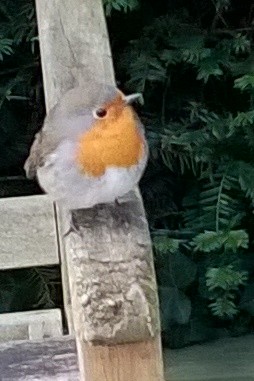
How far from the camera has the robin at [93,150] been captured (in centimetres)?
143

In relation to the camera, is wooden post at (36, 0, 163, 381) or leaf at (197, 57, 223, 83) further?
leaf at (197, 57, 223, 83)

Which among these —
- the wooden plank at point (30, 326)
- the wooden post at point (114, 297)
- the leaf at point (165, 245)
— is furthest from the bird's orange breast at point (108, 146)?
the leaf at point (165, 245)

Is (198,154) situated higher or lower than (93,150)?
lower

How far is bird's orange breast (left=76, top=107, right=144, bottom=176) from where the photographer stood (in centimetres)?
145

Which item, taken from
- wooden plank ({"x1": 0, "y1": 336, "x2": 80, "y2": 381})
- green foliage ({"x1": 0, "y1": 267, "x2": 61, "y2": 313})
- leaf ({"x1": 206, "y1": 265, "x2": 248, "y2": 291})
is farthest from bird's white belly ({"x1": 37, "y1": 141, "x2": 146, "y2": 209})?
green foliage ({"x1": 0, "y1": 267, "x2": 61, "y2": 313})

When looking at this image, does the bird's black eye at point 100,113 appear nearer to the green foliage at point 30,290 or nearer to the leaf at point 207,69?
the leaf at point 207,69

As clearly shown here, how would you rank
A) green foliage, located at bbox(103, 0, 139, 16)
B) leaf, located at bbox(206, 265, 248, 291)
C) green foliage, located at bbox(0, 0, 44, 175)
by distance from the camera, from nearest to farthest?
green foliage, located at bbox(103, 0, 139, 16) → leaf, located at bbox(206, 265, 248, 291) → green foliage, located at bbox(0, 0, 44, 175)

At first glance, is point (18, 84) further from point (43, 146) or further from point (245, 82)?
point (43, 146)

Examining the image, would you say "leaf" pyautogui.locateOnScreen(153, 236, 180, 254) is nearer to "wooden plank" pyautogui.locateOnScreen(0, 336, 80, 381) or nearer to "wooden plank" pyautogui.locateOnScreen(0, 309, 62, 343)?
"wooden plank" pyautogui.locateOnScreen(0, 309, 62, 343)

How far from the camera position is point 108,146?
146 cm

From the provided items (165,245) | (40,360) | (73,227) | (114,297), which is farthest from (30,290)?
(114,297)

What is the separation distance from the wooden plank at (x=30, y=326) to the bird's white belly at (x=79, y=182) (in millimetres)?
479

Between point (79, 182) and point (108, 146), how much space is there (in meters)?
0.06

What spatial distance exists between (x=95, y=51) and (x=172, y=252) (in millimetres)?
921
